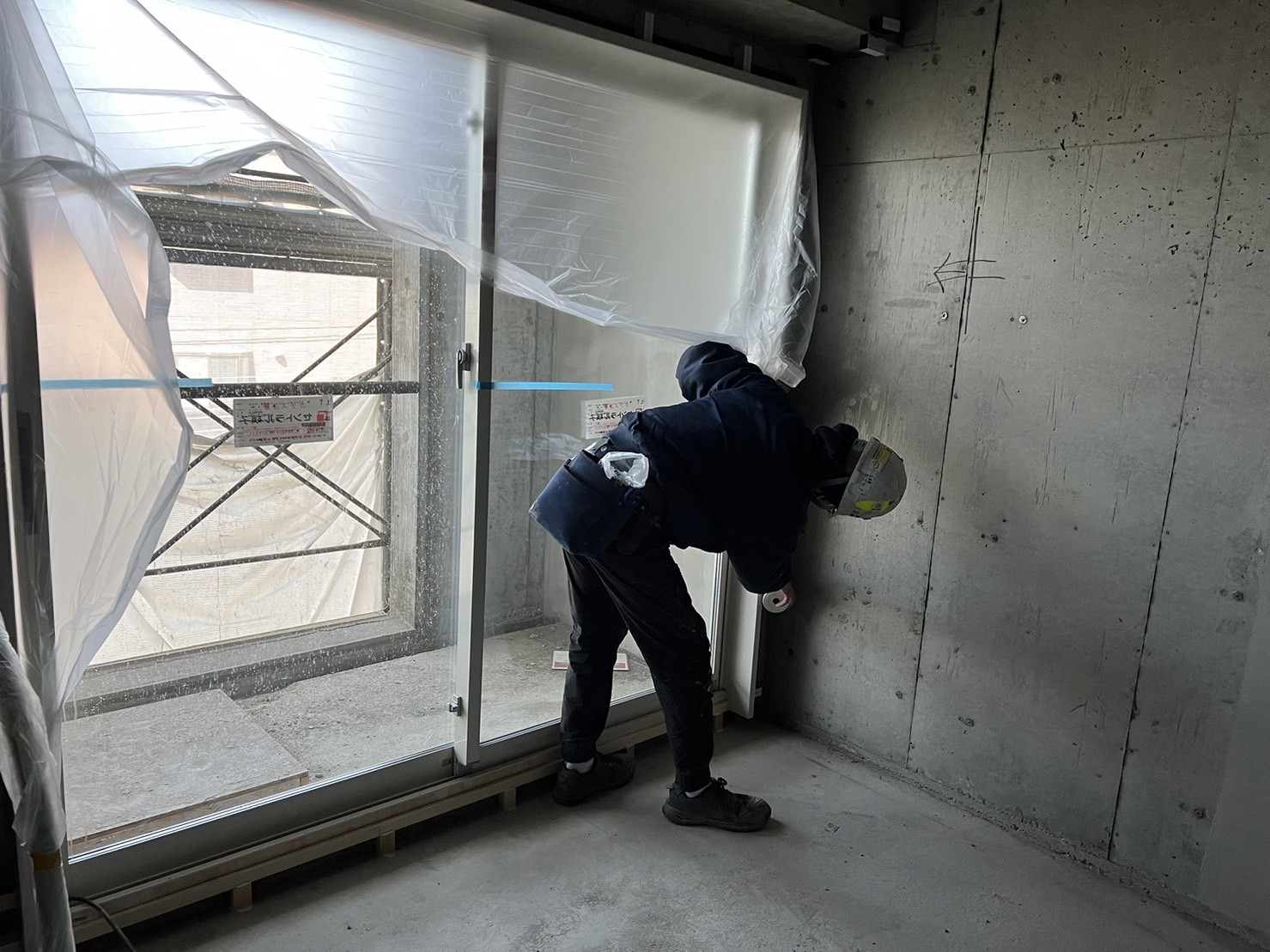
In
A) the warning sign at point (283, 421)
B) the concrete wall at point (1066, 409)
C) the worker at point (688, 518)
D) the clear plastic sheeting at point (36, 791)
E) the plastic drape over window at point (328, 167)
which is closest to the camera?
the clear plastic sheeting at point (36, 791)

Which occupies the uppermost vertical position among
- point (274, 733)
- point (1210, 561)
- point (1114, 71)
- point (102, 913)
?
point (1114, 71)

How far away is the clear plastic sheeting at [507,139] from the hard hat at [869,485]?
1.58 feet

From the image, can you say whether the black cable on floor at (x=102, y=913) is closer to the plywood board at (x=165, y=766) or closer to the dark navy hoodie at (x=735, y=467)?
the plywood board at (x=165, y=766)

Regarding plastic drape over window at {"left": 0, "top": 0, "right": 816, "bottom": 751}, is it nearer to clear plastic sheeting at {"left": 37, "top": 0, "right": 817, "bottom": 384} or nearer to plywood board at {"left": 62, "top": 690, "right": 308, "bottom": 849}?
clear plastic sheeting at {"left": 37, "top": 0, "right": 817, "bottom": 384}

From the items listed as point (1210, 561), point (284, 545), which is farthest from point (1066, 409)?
point (284, 545)

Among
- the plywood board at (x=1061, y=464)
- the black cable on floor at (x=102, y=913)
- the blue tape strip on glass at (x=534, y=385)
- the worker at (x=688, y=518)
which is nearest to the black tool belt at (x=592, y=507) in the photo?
the worker at (x=688, y=518)

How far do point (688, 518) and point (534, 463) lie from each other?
57 centimetres

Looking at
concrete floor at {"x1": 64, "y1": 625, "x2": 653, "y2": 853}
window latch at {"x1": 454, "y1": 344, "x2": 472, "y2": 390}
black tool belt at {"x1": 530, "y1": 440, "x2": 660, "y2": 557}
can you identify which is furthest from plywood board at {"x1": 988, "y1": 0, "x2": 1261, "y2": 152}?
concrete floor at {"x1": 64, "y1": 625, "x2": 653, "y2": 853}

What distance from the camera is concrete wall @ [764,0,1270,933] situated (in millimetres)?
2031

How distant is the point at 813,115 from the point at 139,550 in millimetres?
2265

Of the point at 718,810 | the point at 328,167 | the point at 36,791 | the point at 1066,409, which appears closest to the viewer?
the point at 36,791

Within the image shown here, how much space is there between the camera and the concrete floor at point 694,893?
198 cm

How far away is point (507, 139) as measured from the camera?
206cm

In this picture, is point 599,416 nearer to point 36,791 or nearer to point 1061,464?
point 1061,464
